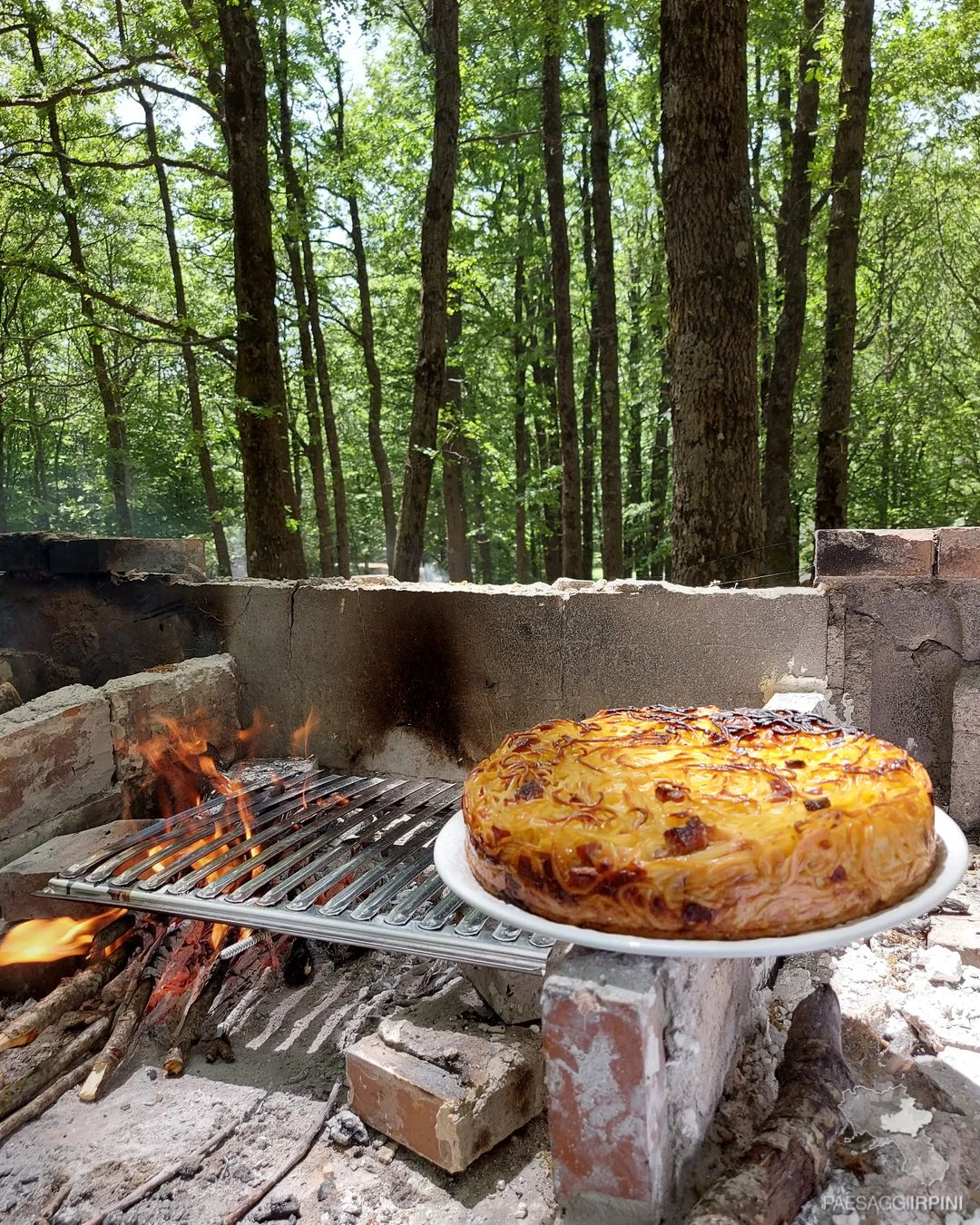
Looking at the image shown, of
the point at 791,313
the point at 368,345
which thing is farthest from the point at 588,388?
the point at 791,313

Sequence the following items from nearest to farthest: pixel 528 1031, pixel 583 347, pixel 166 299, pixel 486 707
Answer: pixel 528 1031 → pixel 486 707 → pixel 166 299 → pixel 583 347

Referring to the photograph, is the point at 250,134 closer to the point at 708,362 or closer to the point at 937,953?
the point at 708,362

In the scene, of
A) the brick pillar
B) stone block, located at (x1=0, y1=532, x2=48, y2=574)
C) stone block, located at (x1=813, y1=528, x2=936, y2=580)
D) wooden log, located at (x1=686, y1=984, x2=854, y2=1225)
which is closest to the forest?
stone block, located at (x1=813, y1=528, x2=936, y2=580)

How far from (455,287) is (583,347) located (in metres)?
10.2

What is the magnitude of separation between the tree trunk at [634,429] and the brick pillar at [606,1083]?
1694 centimetres

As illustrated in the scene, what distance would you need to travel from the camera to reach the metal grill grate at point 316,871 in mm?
2480

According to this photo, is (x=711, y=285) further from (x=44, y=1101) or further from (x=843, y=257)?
(x=44, y=1101)

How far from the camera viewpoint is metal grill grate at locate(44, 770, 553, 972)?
2480 millimetres

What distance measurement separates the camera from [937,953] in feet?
8.92

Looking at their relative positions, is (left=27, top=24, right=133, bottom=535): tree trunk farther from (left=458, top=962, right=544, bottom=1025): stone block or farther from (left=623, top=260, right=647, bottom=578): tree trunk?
(left=623, top=260, right=647, bottom=578): tree trunk

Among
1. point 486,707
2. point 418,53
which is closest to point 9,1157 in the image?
point 486,707

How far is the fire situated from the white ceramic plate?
84.1 inches

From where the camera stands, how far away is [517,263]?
16703mm

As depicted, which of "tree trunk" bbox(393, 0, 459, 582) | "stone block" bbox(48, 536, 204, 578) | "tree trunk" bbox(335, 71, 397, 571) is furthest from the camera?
"tree trunk" bbox(335, 71, 397, 571)
